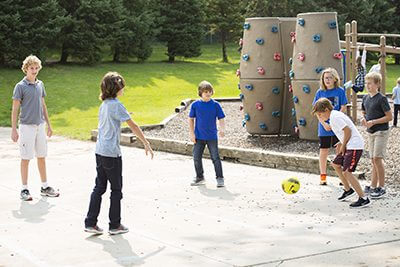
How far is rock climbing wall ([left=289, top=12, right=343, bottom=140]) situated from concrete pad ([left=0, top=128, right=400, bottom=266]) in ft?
9.45

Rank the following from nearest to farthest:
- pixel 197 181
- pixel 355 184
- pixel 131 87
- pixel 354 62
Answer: pixel 355 184 < pixel 197 181 < pixel 354 62 < pixel 131 87

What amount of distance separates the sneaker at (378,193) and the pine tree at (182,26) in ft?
113

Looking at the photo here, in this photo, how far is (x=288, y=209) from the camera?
8.95 metres

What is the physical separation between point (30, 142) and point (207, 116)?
8.84 ft

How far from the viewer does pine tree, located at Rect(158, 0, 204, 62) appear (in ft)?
143

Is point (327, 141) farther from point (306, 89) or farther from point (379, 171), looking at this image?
point (306, 89)

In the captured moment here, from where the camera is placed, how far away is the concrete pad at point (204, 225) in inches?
263

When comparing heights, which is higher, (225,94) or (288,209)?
(288,209)

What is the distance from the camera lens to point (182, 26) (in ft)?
144

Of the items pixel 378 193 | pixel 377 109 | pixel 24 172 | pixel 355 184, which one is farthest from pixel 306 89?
pixel 24 172

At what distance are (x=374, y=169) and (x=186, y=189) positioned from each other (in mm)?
2651

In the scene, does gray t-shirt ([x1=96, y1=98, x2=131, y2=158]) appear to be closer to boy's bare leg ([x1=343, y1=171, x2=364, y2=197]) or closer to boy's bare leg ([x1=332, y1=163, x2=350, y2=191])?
boy's bare leg ([x1=343, y1=171, x2=364, y2=197])

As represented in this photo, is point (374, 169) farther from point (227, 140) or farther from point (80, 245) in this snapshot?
point (227, 140)

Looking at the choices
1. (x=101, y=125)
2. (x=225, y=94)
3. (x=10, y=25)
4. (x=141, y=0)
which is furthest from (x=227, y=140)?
(x=141, y=0)
